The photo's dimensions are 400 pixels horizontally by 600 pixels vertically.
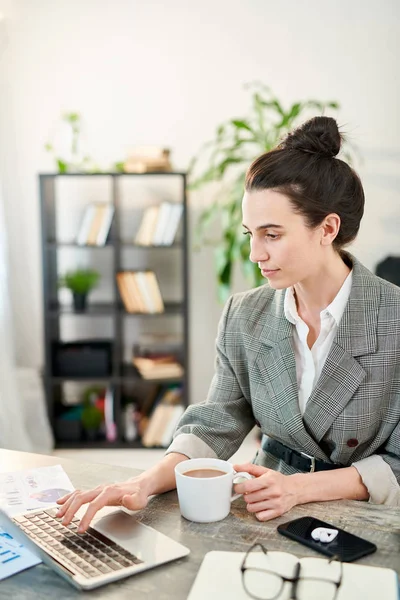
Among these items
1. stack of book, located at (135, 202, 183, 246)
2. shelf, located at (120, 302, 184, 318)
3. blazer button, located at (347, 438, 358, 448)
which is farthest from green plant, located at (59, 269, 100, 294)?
blazer button, located at (347, 438, 358, 448)

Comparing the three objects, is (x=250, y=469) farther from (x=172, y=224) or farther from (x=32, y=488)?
(x=172, y=224)

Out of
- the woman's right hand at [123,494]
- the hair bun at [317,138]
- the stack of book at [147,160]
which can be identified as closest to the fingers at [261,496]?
the woman's right hand at [123,494]

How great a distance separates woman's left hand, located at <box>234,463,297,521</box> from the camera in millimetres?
1246

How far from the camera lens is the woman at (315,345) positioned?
1.55 metres

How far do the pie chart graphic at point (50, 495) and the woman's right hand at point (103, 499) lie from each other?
7cm

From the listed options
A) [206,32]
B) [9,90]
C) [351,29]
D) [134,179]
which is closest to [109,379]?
[134,179]

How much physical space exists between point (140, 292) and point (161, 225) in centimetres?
37

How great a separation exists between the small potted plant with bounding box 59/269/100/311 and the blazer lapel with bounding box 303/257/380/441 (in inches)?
99.0

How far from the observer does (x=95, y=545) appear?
44.0 inches

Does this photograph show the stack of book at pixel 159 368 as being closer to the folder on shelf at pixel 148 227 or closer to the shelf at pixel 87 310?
the shelf at pixel 87 310

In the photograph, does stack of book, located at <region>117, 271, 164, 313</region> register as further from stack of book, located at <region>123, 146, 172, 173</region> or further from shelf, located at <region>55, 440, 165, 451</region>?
shelf, located at <region>55, 440, 165, 451</region>

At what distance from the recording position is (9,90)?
3787mm

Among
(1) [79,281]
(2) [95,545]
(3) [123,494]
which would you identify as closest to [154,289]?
(1) [79,281]

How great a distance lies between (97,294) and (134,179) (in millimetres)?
690
